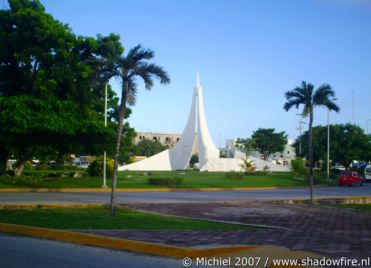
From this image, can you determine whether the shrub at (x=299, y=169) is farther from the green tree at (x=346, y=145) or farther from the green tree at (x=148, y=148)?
the green tree at (x=148, y=148)

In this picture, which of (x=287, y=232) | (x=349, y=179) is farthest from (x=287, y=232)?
(x=349, y=179)

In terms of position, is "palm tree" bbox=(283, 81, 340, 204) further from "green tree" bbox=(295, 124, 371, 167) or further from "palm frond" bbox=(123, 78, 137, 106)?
"green tree" bbox=(295, 124, 371, 167)

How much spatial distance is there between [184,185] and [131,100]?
61.8 feet

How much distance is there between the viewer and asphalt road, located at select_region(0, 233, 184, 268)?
26.5ft

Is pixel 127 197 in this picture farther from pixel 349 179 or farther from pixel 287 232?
pixel 349 179

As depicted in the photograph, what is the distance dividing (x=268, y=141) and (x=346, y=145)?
48.6 m

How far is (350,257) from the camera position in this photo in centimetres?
842

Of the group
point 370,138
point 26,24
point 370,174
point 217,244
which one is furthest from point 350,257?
point 370,138

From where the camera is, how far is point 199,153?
82.7 meters

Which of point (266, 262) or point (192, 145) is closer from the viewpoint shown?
point (266, 262)

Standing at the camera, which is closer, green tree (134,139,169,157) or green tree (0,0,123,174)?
green tree (0,0,123,174)

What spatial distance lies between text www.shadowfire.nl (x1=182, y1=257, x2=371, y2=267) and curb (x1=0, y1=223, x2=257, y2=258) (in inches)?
8.4

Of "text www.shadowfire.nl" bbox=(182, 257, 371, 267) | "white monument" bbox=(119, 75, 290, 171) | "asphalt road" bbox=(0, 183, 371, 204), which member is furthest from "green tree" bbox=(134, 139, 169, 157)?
"text www.shadowfire.nl" bbox=(182, 257, 371, 267)

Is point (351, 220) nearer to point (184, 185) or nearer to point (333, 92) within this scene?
point (333, 92)
